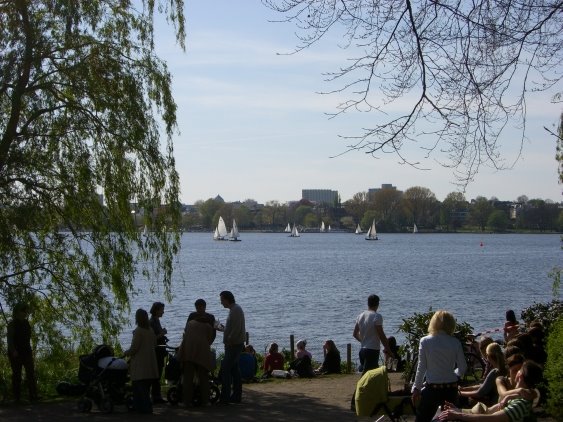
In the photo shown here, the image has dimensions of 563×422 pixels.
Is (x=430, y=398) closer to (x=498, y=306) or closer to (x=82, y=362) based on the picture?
(x=82, y=362)

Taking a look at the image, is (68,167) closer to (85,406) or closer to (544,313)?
(85,406)

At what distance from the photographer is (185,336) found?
13727 millimetres

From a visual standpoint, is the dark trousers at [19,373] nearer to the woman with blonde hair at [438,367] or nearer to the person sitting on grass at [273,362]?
the person sitting on grass at [273,362]

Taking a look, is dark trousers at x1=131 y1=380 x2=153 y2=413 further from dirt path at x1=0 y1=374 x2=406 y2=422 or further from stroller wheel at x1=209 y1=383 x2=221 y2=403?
stroller wheel at x1=209 y1=383 x2=221 y2=403

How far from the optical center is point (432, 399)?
9148 mm

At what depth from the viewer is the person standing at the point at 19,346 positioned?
47.6 ft

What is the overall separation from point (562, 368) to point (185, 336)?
19.2 ft

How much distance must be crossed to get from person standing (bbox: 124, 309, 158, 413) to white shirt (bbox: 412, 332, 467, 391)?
5189 millimetres

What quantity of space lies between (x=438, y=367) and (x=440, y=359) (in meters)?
0.08

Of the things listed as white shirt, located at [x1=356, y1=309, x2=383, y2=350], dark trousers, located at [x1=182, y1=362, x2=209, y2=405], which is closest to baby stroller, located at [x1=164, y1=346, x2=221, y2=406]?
dark trousers, located at [x1=182, y1=362, x2=209, y2=405]

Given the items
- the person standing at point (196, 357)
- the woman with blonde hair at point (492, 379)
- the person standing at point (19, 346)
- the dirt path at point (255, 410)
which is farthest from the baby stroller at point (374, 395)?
the person standing at point (19, 346)

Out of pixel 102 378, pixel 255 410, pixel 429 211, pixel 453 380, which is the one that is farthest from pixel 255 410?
pixel 429 211

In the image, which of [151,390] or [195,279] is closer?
[151,390]

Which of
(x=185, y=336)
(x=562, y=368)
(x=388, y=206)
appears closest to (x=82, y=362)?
(x=185, y=336)
